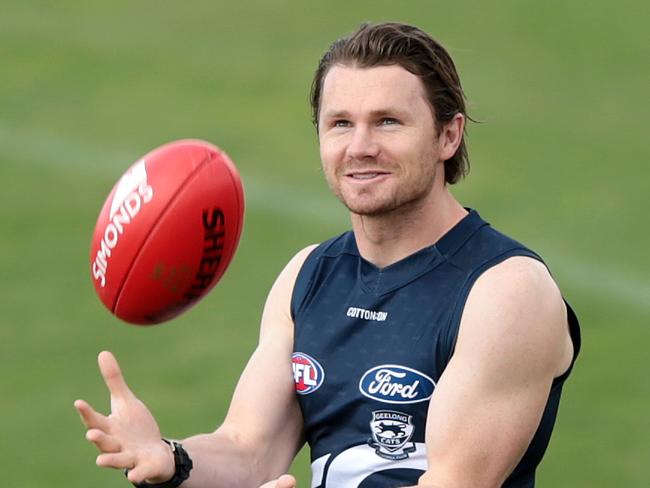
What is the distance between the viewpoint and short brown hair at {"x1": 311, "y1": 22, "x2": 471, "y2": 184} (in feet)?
19.5

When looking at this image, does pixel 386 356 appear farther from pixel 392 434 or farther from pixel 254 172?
Answer: pixel 254 172

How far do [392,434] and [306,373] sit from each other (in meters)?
0.42

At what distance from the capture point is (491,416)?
558 centimetres

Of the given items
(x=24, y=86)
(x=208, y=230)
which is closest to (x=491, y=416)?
(x=208, y=230)

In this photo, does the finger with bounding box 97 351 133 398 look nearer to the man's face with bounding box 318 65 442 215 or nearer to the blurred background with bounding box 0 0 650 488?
the man's face with bounding box 318 65 442 215

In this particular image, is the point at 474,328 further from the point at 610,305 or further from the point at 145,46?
the point at 145,46

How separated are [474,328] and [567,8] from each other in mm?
8686

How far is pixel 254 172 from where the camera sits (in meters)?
12.3

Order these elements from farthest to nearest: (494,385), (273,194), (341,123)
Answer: (273,194) < (341,123) < (494,385)

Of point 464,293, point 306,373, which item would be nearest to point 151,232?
point 306,373

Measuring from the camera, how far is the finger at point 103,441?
541cm

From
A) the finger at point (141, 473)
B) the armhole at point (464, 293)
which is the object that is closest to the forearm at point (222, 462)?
the finger at point (141, 473)

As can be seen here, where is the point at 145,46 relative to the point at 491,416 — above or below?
above

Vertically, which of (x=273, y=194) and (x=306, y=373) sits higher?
(x=273, y=194)
